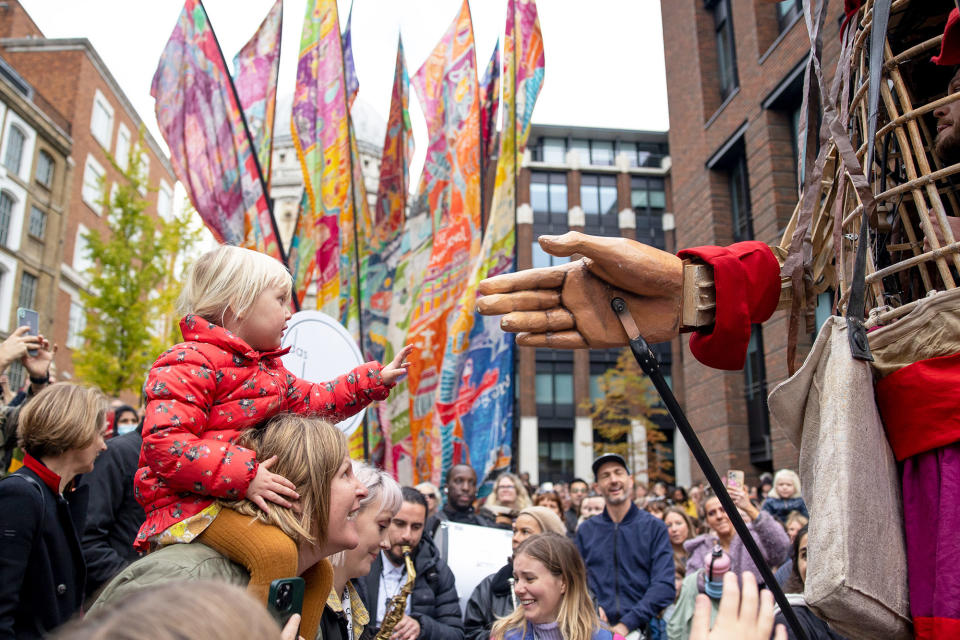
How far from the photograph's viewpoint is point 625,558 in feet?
18.0

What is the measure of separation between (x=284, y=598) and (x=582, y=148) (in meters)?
39.9

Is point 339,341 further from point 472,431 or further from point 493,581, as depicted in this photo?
point 472,431

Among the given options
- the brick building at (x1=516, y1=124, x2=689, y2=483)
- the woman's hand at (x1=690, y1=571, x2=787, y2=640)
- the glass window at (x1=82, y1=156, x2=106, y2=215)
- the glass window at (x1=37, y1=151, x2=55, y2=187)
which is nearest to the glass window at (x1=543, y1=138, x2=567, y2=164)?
the brick building at (x1=516, y1=124, x2=689, y2=483)

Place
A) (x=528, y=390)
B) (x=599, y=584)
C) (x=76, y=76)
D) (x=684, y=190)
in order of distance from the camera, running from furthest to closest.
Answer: (x=528, y=390)
(x=76, y=76)
(x=684, y=190)
(x=599, y=584)

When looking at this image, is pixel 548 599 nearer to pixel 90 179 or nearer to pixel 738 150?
pixel 738 150

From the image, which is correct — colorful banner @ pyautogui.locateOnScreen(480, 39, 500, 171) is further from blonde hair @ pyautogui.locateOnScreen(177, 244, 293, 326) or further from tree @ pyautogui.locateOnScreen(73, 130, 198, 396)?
tree @ pyautogui.locateOnScreen(73, 130, 198, 396)

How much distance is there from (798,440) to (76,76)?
32580 millimetres

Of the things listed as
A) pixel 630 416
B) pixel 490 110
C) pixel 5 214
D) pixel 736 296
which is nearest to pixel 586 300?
pixel 736 296

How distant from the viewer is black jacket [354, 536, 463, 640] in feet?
14.4

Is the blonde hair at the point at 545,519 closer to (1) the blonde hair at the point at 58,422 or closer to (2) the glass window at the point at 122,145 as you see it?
(1) the blonde hair at the point at 58,422

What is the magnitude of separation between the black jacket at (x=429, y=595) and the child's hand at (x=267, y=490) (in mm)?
2614

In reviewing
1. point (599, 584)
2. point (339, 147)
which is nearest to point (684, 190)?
point (339, 147)

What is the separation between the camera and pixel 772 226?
1305cm

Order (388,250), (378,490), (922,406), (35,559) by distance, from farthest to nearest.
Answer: (388,250)
(378,490)
(35,559)
(922,406)
